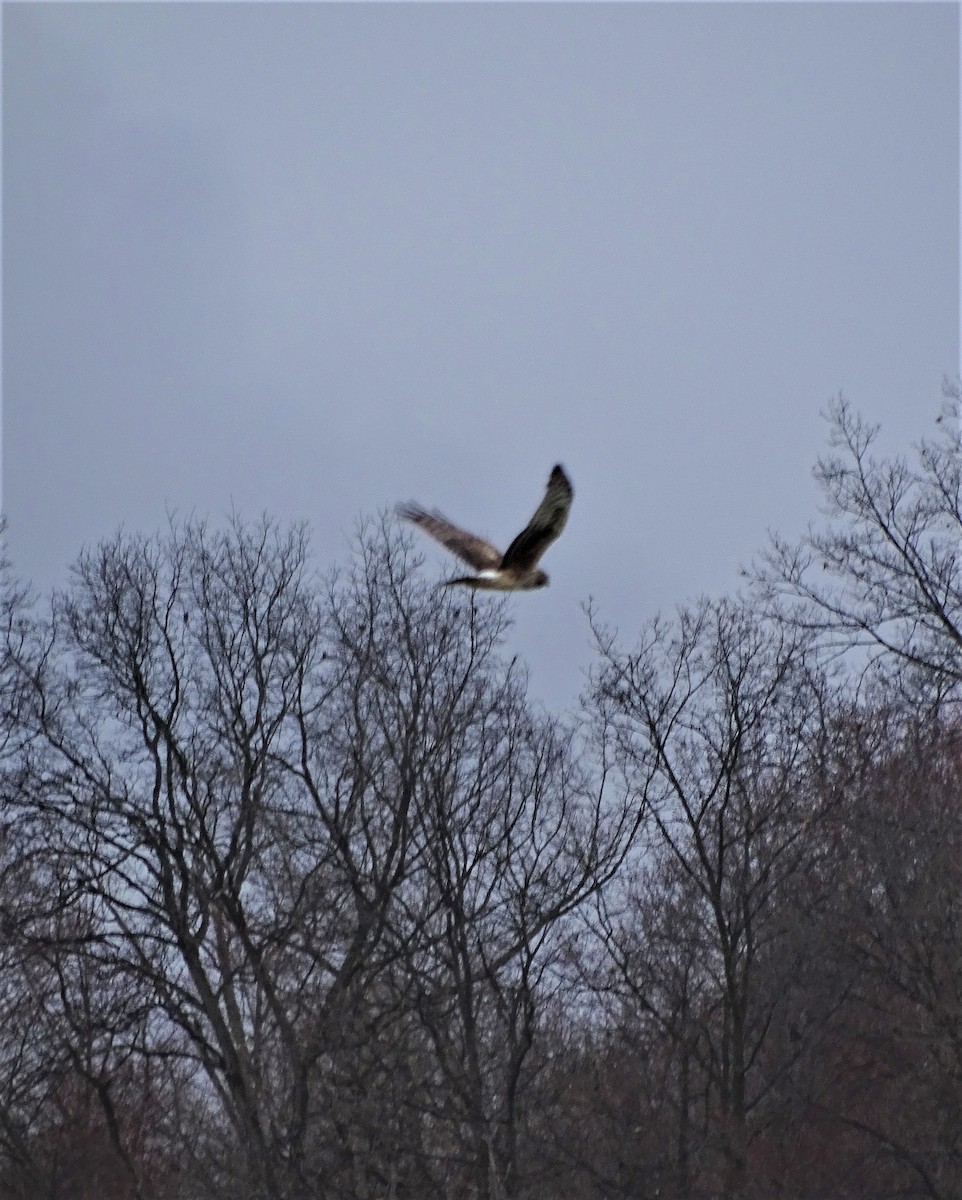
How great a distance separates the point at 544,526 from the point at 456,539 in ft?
4.51

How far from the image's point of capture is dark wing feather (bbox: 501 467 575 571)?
557 inches

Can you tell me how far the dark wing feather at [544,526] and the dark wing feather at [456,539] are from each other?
0.52 meters

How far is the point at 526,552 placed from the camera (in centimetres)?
1445

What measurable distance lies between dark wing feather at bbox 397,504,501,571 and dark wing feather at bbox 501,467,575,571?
52 cm

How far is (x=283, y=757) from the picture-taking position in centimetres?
2570

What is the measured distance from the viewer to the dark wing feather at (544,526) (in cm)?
1414

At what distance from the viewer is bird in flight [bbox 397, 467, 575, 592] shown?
46.4 ft

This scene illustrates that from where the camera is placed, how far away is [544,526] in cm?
1444

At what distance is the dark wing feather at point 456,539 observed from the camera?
50.0 feet

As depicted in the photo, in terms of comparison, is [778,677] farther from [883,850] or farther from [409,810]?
[409,810]

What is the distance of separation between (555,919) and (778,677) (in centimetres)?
464

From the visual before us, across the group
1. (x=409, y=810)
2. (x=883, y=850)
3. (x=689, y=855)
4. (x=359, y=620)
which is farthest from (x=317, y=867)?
(x=883, y=850)

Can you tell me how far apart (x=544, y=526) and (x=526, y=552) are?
10.1 inches

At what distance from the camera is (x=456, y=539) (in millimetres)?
15602
